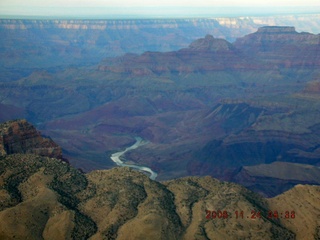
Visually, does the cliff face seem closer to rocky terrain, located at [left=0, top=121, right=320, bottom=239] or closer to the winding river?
rocky terrain, located at [left=0, top=121, right=320, bottom=239]

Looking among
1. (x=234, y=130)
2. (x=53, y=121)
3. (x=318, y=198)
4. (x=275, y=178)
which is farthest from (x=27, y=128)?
(x=53, y=121)

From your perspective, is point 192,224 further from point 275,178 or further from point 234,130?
point 234,130

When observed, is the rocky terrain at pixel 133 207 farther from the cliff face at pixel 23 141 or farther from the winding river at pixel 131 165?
the winding river at pixel 131 165

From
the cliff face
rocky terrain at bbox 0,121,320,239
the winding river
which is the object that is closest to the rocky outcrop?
rocky terrain at bbox 0,121,320,239

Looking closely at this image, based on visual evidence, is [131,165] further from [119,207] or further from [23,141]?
[119,207]

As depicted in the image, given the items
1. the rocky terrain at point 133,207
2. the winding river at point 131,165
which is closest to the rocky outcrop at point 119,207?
the rocky terrain at point 133,207
